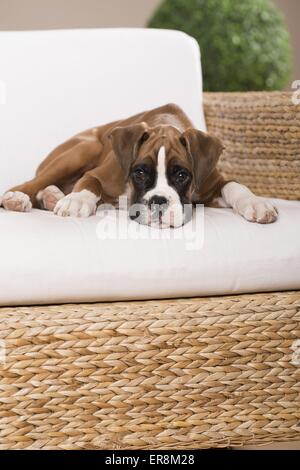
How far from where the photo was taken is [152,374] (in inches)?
58.9

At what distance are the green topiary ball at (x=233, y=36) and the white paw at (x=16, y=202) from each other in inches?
88.2

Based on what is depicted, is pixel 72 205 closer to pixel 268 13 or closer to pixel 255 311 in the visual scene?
pixel 255 311

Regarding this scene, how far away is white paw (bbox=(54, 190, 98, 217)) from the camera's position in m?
1.66

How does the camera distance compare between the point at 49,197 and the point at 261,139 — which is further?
the point at 261,139

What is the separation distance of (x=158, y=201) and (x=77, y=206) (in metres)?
0.19

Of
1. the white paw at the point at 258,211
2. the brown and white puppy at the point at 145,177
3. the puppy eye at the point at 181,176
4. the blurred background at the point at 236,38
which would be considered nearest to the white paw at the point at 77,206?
Answer: the brown and white puppy at the point at 145,177

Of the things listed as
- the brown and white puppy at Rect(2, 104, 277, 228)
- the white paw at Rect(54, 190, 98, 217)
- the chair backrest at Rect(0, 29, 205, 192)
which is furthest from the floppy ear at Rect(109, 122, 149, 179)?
the chair backrest at Rect(0, 29, 205, 192)

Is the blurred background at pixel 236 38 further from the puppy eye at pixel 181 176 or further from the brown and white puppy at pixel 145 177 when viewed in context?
the puppy eye at pixel 181 176

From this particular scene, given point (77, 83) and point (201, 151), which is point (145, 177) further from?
point (77, 83)

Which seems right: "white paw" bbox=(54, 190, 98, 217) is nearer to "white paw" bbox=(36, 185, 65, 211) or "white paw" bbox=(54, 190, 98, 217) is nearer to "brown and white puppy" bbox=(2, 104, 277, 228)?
"brown and white puppy" bbox=(2, 104, 277, 228)

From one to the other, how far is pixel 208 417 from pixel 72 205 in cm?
56

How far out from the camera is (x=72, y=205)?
168cm

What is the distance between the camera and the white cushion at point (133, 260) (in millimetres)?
1440

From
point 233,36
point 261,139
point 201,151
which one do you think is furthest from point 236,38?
point 201,151
